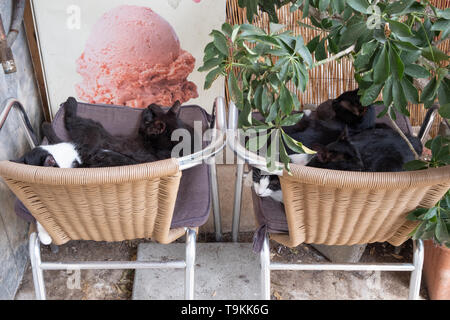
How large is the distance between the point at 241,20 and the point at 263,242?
1.30 meters

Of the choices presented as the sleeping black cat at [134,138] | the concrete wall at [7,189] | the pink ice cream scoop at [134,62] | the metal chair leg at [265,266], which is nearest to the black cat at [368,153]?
the metal chair leg at [265,266]

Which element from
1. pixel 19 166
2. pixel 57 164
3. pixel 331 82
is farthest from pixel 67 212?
pixel 331 82

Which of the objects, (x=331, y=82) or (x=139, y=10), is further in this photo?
(x=331, y=82)

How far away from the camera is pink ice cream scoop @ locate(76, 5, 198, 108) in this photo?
7.13 ft

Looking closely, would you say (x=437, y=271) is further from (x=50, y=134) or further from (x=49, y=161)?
(x=50, y=134)

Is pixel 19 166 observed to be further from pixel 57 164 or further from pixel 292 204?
pixel 292 204

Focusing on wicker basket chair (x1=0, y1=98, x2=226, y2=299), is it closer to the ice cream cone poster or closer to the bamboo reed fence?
the ice cream cone poster

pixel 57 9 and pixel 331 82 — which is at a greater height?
pixel 57 9

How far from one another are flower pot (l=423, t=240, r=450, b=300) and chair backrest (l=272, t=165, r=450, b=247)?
46 cm

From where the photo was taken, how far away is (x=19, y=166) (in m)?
1.11

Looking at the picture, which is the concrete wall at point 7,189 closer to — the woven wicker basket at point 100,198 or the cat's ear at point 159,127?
the woven wicker basket at point 100,198

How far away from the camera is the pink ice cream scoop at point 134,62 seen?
2174 millimetres

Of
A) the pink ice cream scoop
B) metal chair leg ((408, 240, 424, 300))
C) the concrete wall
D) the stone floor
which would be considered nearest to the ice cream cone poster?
the pink ice cream scoop

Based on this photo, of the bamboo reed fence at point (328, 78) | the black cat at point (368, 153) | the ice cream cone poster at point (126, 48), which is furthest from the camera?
the bamboo reed fence at point (328, 78)
